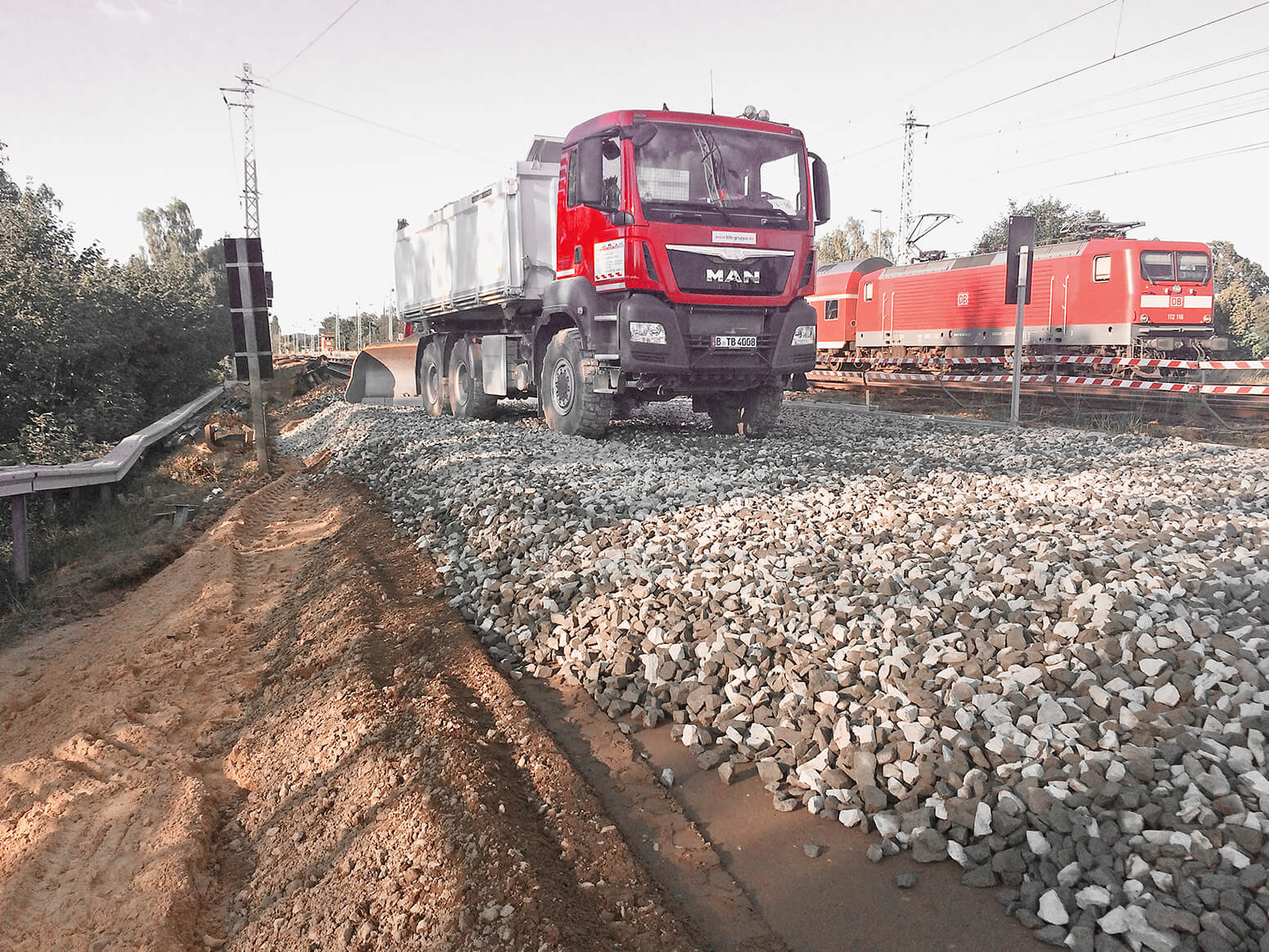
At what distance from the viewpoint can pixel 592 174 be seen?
8805 millimetres

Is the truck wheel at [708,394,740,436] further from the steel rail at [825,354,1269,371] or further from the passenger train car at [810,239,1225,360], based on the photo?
the passenger train car at [810,239,1225,360]

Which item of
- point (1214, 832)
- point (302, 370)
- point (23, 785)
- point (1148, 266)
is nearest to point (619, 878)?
point (1214, 832)

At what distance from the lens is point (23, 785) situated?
374cm

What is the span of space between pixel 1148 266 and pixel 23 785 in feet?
69.1

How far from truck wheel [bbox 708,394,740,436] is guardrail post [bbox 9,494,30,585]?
7657 mm

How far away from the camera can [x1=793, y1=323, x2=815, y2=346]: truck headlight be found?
965 centimetres

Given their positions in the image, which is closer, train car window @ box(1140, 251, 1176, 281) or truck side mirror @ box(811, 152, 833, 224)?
truck side mirror @ box(811, 152, 833, 224)

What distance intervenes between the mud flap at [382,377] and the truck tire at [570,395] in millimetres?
9394

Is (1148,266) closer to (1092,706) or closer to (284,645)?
(1092,706)

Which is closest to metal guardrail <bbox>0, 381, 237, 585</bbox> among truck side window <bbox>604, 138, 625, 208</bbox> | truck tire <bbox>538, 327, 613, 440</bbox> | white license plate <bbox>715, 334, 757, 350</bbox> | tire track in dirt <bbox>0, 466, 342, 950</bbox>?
tire track in dirt <bbox>0, 466, 342, 950</bbox>

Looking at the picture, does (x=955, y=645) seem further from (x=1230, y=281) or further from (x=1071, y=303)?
(x=1230, y=281)

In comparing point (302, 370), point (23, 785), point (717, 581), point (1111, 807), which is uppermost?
point (302, 370)

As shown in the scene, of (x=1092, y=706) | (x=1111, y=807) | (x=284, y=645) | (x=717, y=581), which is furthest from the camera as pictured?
(x=284, y=645)

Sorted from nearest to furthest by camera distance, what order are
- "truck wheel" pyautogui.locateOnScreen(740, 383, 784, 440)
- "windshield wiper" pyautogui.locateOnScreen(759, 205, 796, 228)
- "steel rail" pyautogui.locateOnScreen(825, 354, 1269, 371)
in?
"windshield wiper" pyautogui.locateOnScreen(759, 205, 796, 228)
"truck wheel" pyautogui.locateOnScreen(740, 383, 784, 440)
"steel rail" pyautogui.locateOnScreen(825, 354, 1269, 371)
